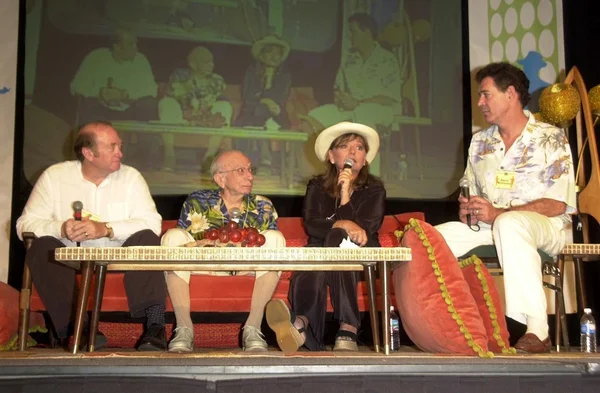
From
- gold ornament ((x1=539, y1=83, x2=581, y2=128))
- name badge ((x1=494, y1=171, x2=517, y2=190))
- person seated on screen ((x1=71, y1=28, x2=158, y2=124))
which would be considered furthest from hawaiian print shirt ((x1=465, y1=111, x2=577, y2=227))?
person seated on screen ((x1=71, y1=28, x2=158, y2=124))

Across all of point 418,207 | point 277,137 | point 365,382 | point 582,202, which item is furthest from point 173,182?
point 365,382

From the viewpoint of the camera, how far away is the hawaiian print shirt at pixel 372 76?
563cm

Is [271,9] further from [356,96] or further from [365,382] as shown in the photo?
[365,382]

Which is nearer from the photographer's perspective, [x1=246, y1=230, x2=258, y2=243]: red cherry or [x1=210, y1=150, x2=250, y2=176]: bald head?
[x1=246, y1=230, x2=258, y2=243]: red cherry

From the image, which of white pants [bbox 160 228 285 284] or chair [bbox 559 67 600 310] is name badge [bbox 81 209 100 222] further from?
chair [bbox 559 67 600 310]

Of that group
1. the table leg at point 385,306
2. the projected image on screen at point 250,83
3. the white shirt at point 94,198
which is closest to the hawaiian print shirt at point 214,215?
the white shirt at point 94,198

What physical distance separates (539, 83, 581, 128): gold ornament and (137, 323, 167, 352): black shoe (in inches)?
100

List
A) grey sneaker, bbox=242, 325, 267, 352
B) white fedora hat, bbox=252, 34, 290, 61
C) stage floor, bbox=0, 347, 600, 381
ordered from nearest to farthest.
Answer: stage floor, bbox=0, 347, 600, 381 → grey sneaker, bbox=242, 325, 267, 352 → white fedora hat, bbox=252, 34, 290, 61

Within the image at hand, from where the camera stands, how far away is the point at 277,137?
5.47m

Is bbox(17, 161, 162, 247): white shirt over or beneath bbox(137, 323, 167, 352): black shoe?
over

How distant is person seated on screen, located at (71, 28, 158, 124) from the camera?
529cm

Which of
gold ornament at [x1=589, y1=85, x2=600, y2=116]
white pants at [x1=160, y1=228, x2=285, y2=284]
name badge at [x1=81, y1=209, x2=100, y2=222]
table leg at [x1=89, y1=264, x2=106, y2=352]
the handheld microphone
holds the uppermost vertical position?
gold ornament at [x1=589, y1=85, x2=600, y2=116]

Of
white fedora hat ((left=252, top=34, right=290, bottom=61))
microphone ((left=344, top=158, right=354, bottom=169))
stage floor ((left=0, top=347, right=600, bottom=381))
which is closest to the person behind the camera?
stage floor ((left=0, top=347, right=600, bottom=381))

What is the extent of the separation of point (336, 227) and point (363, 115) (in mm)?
2259
